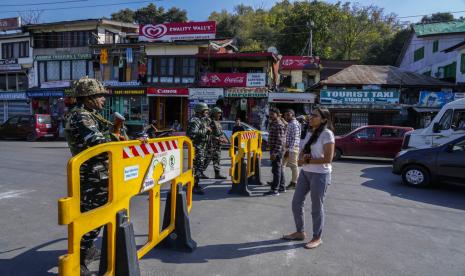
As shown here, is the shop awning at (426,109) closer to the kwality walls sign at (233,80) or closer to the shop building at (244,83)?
the shop building at (244,83)

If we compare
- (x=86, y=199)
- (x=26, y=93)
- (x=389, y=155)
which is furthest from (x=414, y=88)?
(x=26, y=93)

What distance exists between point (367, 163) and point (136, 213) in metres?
10.1

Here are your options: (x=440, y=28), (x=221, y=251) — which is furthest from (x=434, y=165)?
(x=440, y=28)

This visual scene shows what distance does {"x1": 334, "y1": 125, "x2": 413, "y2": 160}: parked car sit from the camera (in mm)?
14070

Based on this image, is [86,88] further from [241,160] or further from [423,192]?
[423,192]

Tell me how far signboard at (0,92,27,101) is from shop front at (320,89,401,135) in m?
24.9

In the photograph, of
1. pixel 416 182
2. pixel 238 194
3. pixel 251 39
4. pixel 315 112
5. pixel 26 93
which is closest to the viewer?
pixel 315 112

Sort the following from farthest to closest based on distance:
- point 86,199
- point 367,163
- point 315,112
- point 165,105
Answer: point 165,105, point 367,163, point 315,112, point 86,199

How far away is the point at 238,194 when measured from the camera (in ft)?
25.2

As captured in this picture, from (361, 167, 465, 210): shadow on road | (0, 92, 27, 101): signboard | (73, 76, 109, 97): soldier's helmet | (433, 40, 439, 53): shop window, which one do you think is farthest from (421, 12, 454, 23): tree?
(73, 76, 109, 97): soldier's helmet

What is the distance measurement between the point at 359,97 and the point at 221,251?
751 inches

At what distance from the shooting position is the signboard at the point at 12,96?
31295 mm

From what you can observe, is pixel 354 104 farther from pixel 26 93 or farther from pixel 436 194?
pixel 26 93

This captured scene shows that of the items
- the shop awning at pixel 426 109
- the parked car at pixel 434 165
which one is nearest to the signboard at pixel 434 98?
the shop awning at pixel 426 109
